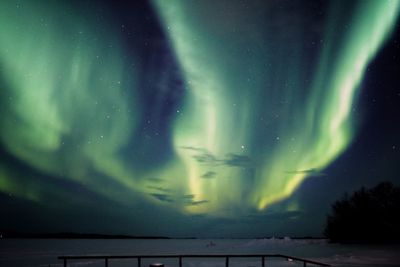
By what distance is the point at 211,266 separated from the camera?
2227 inches

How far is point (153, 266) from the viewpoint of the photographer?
9945 mm

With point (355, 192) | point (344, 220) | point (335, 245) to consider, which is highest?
point (355, 192)

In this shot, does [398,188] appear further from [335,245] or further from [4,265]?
[4,265]

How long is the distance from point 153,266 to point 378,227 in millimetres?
107316

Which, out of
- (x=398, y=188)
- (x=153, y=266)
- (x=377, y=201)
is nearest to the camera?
(x=153, y=266)

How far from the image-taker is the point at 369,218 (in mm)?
106562

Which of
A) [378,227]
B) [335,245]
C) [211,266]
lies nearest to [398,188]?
[378,227]

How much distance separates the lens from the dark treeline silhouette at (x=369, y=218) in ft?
329

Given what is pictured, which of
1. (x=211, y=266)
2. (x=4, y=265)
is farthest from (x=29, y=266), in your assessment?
(x=211, y=266)

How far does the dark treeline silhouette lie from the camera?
100375mm

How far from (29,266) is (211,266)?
27.9 meters

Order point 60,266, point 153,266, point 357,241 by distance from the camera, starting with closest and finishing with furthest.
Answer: point 153,266 < point 60,266 < point 357,241

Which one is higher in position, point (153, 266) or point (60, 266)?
point (153, 266)

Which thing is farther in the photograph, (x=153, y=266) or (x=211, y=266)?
(x=211, y=266)
